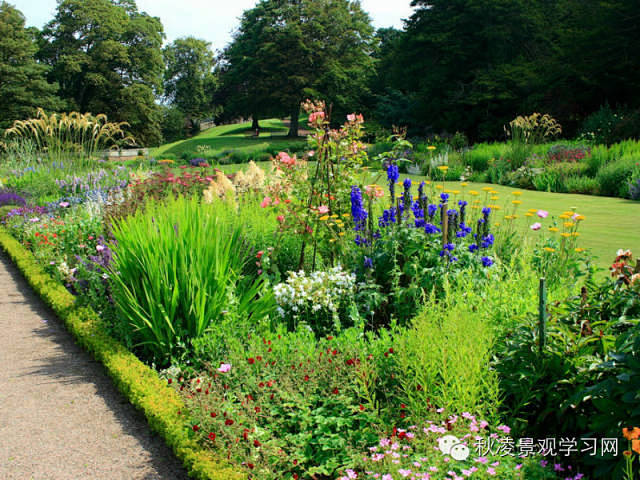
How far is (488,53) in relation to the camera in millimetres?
27688

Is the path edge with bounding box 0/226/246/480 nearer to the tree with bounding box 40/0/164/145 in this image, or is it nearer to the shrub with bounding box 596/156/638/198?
the shrub with bounding box 596/156/638/198

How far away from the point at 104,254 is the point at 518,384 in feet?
14.0

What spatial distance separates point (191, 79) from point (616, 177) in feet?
183

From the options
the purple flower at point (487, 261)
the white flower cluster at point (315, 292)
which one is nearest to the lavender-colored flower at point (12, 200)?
the white flower cluster at point (315, 292)

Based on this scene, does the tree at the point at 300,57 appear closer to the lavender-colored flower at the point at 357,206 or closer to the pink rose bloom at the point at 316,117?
the pink rose bloom at the point at 316,117

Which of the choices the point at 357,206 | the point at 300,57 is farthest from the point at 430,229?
the point at 300,57

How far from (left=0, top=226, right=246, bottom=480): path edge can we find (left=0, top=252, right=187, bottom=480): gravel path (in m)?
0.11

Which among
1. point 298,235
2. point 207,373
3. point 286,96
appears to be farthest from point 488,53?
point 207,373

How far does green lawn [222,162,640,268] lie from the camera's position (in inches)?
253

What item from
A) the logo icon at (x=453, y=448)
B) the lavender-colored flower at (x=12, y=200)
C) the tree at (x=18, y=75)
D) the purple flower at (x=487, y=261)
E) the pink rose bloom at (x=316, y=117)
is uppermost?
the tree at (x=18, y=75)

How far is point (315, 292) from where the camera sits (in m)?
4.24

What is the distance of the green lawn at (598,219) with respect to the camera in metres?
6.42

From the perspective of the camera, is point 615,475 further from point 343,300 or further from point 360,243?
point 360,243

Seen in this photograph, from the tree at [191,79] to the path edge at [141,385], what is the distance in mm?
55101
